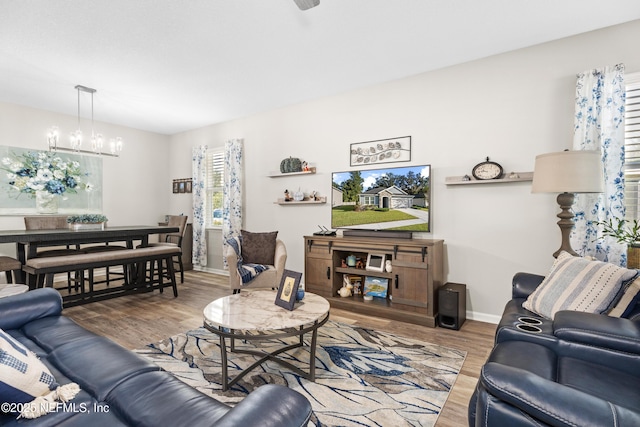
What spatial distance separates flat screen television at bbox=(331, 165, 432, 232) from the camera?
3521mm

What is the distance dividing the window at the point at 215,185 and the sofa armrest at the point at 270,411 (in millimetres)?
5232

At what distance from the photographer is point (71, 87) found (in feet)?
13.1

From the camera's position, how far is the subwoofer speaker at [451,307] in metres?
3.01

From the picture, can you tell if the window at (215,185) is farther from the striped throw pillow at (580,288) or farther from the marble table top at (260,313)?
the striped throw pillow at (580,288)

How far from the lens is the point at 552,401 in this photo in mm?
896

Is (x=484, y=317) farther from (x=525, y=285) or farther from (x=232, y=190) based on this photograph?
(x=232, y=190)

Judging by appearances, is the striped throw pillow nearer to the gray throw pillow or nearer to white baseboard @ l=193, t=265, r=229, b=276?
the gray throw pillow

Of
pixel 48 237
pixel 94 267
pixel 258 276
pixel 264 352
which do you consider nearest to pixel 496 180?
pixel 264 352

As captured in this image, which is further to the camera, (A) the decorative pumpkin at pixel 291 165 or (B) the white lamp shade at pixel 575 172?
(A) the decorative pumpkin at pixel 291 165

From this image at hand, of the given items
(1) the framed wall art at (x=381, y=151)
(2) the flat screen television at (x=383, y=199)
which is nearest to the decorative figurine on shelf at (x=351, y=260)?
(2) the flat screen television at (x=383, y=199)

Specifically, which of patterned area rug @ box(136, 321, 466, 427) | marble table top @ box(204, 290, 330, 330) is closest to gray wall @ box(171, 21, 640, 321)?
patterned area rug @ box(136, 321, 466, 427)

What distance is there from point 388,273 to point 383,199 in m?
0.88

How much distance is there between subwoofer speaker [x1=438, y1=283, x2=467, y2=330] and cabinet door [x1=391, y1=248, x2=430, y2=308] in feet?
0.46

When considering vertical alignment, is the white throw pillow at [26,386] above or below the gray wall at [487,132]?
below
